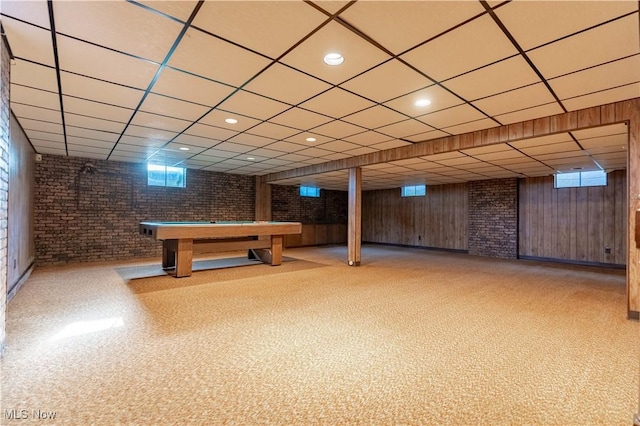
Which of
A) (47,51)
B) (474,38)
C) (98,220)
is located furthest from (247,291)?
(98,220)

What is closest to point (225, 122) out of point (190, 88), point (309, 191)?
point (190, 88)

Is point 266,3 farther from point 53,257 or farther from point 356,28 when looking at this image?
point 53,257

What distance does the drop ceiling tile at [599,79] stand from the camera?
262 centimetres

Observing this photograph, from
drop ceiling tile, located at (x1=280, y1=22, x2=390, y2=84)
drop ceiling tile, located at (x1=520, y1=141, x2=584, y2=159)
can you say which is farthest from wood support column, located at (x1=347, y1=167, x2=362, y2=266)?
drop ceiling tile, located at (x1=280, y1=22, x2=390, y2=84)

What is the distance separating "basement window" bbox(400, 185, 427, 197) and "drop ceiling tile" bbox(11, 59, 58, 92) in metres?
10.1

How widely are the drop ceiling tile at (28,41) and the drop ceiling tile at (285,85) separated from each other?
1.57 metres

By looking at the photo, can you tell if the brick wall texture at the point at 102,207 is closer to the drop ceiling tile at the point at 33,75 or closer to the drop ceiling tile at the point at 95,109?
the drop ceiling tile at the point at 95,109

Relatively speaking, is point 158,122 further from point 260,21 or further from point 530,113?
point 530,113

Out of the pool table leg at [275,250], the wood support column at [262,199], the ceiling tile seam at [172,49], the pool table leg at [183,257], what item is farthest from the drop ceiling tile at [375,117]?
the wood support column at [262,199]

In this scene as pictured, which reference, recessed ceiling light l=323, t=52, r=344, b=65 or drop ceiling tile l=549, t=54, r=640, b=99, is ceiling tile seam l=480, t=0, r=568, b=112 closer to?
drop ceiling tile l=549, t=54, r=640, b=99

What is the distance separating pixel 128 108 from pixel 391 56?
3.19m

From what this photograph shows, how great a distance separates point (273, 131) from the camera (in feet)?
15.6

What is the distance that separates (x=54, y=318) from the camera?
3.17m

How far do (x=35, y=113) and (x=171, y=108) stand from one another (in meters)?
1.83
